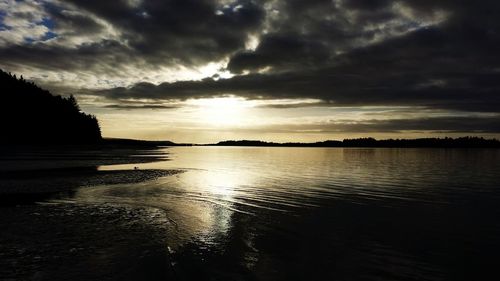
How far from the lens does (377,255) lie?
40.0 feet

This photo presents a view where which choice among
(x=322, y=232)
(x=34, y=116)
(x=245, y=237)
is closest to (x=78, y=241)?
(x=245, y=237)

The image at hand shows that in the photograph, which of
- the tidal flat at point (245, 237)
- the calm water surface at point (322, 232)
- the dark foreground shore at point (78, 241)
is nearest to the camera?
the dark foreground shore at point (78, 241)

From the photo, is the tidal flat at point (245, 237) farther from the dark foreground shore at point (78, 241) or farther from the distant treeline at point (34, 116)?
the distant treeline at point (34, 116)

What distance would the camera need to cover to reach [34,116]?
403ft

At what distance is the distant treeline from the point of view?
4400 inches

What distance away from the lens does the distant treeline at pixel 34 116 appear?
11175 centimetres

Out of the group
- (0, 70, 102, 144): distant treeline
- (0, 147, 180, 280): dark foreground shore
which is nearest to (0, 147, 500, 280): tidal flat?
(0, 147, 180, 280): dark foreground shore

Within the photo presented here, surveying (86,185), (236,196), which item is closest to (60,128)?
(86,185)

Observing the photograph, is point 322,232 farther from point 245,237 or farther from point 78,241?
point 78,241

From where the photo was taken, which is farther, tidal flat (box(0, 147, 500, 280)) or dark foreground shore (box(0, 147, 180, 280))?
tidal flat (box(0, 147, 500, 280))

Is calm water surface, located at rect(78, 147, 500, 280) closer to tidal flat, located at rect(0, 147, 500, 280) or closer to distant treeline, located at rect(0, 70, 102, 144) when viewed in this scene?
tidal flat, located at rect(0, 147, 500, 280)

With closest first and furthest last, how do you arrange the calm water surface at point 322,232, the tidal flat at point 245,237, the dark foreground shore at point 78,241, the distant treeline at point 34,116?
the dark foreground shore at point 78,241
the tidal flat at point 245,237
the calm water surface at point 322,232
the distant treeline at point 34,116

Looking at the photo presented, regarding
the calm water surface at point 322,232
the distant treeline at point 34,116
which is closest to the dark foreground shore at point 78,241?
the calm water surface at point 322,232

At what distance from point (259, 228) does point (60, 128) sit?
14208 cm
